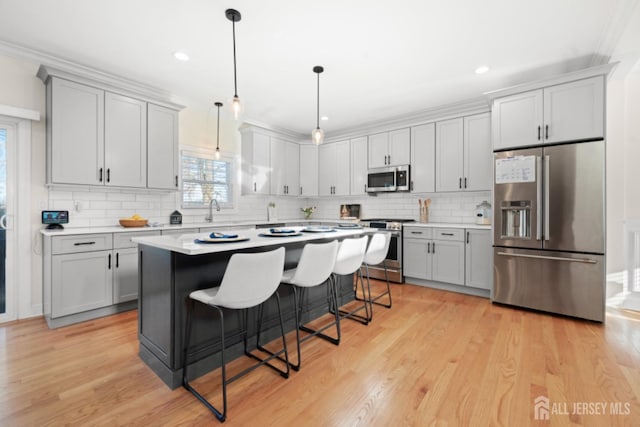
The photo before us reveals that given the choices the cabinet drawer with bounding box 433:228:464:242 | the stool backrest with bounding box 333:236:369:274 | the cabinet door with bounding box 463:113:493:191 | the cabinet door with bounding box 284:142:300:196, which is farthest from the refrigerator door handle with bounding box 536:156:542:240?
the cabinet door with bounding box 284:142:300:196

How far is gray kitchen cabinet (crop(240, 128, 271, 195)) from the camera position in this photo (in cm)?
502

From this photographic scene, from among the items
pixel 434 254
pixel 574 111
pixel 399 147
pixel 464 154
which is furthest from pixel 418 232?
pixel 574 111

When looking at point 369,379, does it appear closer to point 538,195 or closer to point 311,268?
point 311,268

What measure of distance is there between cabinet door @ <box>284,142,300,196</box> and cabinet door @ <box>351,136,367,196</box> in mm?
1113

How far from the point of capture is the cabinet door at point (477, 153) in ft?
13.1

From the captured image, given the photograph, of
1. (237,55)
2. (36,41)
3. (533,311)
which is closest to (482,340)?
(533,311)

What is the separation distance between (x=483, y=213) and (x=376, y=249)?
2.10 metres

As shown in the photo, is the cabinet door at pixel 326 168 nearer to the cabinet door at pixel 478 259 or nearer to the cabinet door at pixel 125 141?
the cabinet door at pixel 478 259

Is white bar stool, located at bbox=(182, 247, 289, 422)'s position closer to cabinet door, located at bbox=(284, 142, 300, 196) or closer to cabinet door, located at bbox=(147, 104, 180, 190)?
cabinet door, located at bbox=(147, 104, 180, 190)

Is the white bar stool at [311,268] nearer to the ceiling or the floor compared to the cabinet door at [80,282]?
nearer to the ceiling

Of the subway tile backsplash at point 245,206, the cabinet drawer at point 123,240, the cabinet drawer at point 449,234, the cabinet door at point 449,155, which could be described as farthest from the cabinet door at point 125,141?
the cabinet door at point 449,155

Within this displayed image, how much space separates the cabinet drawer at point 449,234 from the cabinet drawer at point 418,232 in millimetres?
82

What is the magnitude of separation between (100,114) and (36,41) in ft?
2.46

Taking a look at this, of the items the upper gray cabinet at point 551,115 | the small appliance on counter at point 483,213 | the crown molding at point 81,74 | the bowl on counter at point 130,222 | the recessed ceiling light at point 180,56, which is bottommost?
the bowl on counter at point 130,222
